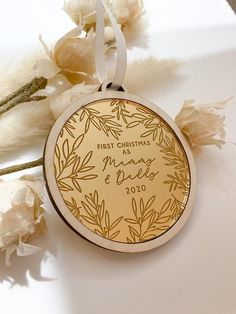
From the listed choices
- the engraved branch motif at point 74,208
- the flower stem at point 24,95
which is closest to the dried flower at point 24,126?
the flower stem at point 24,95

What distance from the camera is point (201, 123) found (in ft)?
2.02

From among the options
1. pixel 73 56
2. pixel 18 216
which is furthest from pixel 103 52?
pixel 18 216

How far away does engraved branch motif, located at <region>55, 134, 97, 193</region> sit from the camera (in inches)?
21.0

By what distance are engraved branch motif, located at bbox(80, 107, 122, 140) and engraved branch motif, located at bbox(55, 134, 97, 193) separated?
0.03 metres

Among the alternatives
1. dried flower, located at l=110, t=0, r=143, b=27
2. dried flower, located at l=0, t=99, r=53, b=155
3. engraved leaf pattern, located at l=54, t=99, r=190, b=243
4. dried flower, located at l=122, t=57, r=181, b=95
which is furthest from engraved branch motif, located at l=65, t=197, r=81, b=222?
dried flower, located at l=110, t=0, r=143, b=27

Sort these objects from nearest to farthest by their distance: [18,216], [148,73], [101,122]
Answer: [18,216], [101,122], [148,73]

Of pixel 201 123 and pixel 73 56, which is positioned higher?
pixel 73 56

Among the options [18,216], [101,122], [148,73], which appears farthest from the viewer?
[148,73]

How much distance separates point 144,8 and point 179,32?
2.9 inches

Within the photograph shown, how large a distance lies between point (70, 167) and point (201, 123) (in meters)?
0.18

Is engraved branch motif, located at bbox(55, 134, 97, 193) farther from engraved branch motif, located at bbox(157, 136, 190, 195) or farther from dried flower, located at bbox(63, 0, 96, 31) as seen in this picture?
dried flower, located at bbox(63, 0, 96, 31)

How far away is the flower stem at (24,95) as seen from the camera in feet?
1.97

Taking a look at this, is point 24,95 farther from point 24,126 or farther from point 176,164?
point 176,164

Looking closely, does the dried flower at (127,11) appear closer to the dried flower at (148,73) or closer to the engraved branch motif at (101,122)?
the dried flower at (148,73)
